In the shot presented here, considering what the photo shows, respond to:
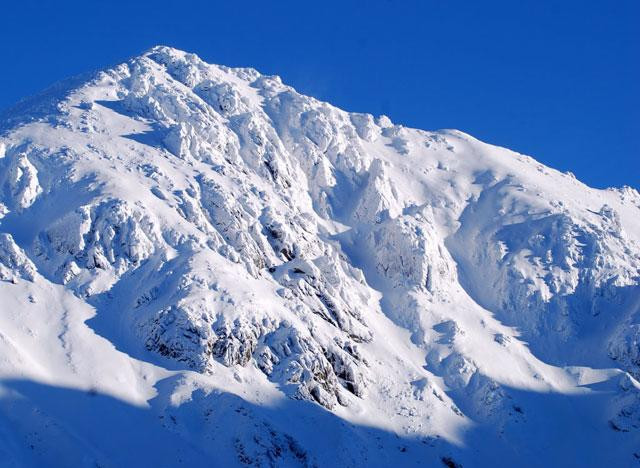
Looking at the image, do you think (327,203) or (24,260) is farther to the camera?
(327,203)

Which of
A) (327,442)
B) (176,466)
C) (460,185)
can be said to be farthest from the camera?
(460,185)

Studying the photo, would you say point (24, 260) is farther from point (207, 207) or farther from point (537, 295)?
point (537, 295)

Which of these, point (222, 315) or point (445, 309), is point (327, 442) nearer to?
point (222, 315)

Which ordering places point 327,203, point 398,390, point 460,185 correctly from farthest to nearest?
point 460,185 < point 327,203 < point 398,390

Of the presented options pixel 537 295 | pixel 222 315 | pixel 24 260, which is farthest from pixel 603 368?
pixel 24 260

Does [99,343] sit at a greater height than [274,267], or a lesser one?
lesser

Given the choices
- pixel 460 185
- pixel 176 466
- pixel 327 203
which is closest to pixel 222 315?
pixel 176 466

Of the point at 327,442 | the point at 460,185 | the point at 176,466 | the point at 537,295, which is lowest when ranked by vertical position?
the point at 176,466
